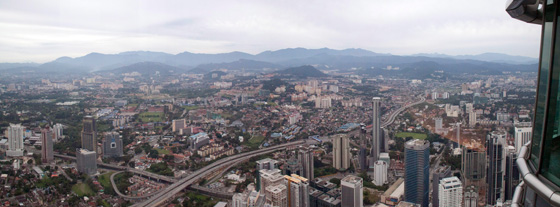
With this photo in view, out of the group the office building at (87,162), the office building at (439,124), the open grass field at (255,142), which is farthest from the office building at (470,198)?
the office building at (87,162)

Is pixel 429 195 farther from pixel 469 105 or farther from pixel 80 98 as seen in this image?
pixel 80 98

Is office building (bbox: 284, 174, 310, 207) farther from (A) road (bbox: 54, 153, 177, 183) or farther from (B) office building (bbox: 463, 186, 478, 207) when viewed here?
(A) road (bbox: 54, 153, 177, 183)

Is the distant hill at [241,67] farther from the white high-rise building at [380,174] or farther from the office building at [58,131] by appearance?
the white high-rise building at [380,174]

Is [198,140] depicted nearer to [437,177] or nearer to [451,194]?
[437,177]

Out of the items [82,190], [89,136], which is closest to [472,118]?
[82,190]

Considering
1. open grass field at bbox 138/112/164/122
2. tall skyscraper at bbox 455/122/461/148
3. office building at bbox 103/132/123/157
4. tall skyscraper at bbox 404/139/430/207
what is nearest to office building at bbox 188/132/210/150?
office building at bbox 103/132/123/157

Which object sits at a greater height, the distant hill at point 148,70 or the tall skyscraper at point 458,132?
the distant hill at point 148,70
